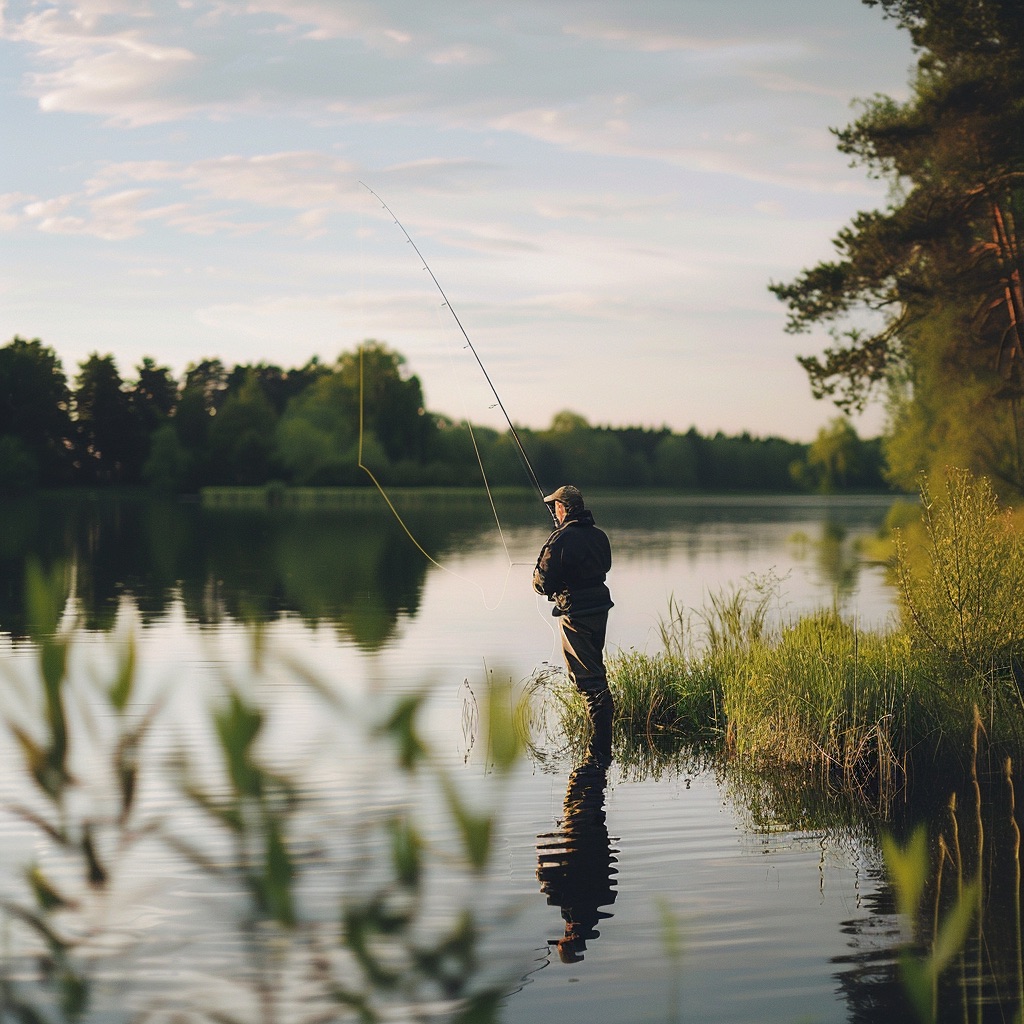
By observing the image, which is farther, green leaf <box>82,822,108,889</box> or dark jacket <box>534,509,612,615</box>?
dark jacket <box>534,509,612,615</box>

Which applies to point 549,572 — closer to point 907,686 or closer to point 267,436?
point 907,686

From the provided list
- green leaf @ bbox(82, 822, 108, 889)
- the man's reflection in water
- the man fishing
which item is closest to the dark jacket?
the man fishing

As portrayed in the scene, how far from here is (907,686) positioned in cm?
1009

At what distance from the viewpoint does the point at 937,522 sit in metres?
10.6


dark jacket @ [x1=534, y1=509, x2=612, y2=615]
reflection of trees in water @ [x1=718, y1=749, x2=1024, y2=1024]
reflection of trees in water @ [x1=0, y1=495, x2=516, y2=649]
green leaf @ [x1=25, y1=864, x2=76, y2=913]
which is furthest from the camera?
reflection of trees in water @ [x1=0, y1=495, x2=516, y2=649]

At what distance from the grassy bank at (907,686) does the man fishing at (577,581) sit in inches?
47.3

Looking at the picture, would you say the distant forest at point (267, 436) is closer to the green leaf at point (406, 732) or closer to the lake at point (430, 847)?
the lake at point (430, 847)

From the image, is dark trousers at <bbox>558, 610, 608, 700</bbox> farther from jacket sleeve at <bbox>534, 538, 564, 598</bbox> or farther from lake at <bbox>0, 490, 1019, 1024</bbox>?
lake at <bbox>0, 490, 1019, 1024</bbox>

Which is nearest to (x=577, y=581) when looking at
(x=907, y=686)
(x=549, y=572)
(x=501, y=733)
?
(x=549, y=572)

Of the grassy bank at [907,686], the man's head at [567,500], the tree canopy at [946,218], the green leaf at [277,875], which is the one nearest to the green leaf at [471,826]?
the green leaf at [277,875]

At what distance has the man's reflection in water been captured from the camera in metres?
6.52

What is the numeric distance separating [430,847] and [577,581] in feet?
29.4

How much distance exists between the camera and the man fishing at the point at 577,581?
10.4 m

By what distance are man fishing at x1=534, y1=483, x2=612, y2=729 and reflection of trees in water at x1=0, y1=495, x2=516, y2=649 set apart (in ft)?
5.17
